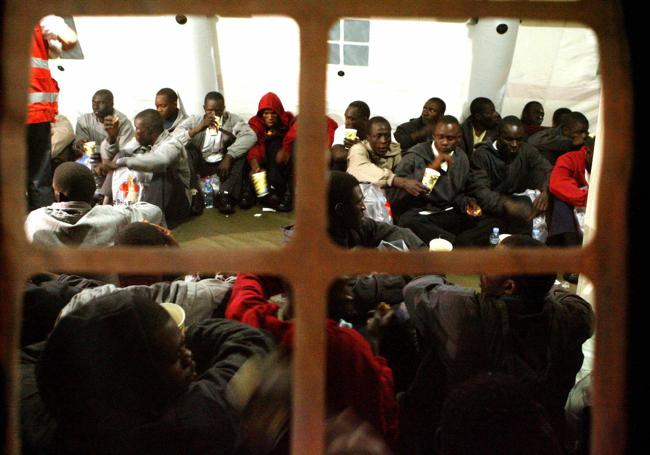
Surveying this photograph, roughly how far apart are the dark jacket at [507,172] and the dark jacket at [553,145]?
0.84 ft

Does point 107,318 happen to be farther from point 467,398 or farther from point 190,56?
point 190,56

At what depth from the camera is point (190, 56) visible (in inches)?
162

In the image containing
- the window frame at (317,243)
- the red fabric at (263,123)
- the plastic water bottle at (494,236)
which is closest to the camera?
the window frame at (317,243)

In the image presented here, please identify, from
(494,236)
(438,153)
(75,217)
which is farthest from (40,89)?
(494,236)

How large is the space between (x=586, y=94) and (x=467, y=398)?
401 centimetres

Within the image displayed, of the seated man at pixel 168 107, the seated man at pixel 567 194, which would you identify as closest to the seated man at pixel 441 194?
the seated man at pixel 567 194

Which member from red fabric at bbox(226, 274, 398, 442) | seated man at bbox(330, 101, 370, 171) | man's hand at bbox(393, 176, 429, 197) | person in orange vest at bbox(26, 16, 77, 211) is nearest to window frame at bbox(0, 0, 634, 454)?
red fabric at bbox(226, 274, 398, 442)

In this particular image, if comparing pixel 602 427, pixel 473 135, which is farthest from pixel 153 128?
pixel 602 427

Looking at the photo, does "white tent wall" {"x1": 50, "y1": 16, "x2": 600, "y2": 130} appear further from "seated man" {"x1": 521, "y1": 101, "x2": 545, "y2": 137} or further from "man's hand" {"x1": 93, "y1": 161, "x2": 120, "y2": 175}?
"man's hand" {"x1": 93, "y1": 161, "x2": 120, "y2": 175}

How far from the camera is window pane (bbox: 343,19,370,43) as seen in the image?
13.9 feet

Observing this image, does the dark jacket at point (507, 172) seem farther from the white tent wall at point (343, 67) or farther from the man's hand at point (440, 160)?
the white tent wall at point (343, 67)

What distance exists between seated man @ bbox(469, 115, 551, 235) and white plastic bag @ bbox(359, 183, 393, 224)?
55cm

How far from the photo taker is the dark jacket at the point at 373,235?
2.05m

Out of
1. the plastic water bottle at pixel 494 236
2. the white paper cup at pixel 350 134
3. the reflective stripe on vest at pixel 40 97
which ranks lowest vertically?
the plastic water bottle at pixel 494 236
